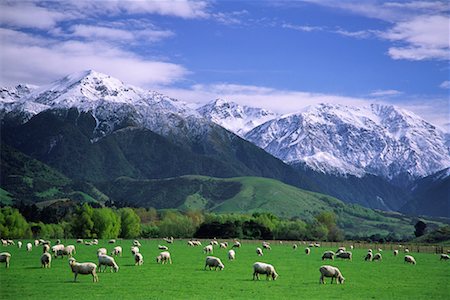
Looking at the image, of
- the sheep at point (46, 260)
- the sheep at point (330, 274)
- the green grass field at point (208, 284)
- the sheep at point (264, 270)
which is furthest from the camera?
the sheep at point (46, 260)

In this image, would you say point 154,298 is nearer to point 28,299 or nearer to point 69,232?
point 28,299

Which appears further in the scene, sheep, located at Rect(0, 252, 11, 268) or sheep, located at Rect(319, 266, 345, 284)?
sheep, located at Rect(0, 252, 11, 268)

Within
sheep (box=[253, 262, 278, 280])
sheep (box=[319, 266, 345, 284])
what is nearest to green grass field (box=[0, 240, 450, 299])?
sheep (box=[319, 266, 345, 284])

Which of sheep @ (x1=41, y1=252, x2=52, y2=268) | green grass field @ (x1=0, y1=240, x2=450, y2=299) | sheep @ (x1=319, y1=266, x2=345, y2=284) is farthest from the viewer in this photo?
sheep @ (x1=41, y1=252, x2=52, y2=268)

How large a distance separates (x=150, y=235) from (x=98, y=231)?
31.1 metres

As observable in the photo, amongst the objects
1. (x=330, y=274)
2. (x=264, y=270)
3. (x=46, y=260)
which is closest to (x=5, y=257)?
(x=46, y=260)

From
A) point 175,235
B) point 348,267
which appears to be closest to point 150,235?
point 175,235

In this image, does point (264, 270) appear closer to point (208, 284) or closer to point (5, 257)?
point (208, 284)

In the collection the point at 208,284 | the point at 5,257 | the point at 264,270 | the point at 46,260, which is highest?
the point at 264,270

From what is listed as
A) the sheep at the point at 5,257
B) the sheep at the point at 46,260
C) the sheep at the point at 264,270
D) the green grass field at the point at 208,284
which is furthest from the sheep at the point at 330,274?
the sheep at the point at 5,257

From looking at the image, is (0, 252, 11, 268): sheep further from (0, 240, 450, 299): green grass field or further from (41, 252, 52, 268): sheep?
(41, 252, 52, 268): sheep

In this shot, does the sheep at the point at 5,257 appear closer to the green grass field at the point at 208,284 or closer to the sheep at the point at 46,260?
the green grass field at the point at 208,284

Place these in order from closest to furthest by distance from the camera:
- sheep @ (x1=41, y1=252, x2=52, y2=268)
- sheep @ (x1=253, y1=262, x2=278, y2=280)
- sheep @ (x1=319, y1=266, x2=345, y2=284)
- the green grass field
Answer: the green grass field
sheep @ (x1=319, y1=266, x2=345, y2=284)
sheep @ (x1=253, y1=262, x2=278, y2=280)
sheep @ (x1=41, y1=252, x2=52, y2=268)

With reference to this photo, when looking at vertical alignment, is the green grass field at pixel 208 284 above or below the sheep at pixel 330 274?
below
